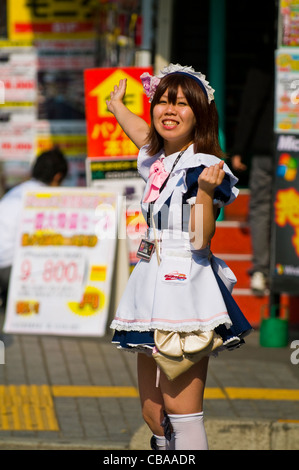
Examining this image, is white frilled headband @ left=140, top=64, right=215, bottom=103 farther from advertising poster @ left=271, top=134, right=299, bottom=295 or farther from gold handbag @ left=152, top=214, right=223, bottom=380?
advertising poster @ left=271, top=134, right=299, bottom=295

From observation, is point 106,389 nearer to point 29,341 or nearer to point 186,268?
point 29,341

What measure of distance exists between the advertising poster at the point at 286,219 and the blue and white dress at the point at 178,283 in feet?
13.3

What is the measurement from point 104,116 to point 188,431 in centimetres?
451

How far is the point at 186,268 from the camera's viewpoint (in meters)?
4.04

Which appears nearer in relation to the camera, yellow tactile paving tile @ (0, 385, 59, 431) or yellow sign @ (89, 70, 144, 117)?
yellow tactile paving tile @ (0, 385, 59, 431)

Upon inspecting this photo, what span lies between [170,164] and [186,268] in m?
0.46

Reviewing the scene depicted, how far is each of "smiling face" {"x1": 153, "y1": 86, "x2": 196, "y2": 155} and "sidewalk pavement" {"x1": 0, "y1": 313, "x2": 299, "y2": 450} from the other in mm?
2033

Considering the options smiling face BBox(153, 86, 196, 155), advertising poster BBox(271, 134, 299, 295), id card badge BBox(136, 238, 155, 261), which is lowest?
advertising poster BBox(271, 134, 299, 295)

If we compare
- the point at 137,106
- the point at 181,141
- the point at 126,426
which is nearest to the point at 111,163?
the point at 137,106

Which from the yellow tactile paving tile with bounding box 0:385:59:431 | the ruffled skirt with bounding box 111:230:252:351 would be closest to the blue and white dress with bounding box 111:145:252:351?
the ruffled skirt with bounding box 111:230:252:351

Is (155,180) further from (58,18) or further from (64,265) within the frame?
(58,18)

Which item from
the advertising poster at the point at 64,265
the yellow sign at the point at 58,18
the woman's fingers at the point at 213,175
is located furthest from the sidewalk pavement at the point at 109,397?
the yellow sign at the point at 58,18

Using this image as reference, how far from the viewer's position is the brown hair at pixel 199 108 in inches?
162

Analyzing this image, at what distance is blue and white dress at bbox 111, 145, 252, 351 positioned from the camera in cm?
400
